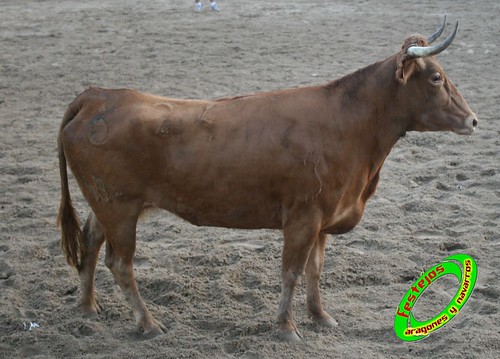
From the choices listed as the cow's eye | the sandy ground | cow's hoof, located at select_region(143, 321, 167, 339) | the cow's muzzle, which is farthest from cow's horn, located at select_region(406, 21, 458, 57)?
cow's hoof, located at select_region(143, 321, 167, 339)

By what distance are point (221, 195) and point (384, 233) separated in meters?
2.12

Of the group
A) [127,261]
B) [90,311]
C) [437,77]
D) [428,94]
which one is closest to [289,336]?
[127,261]

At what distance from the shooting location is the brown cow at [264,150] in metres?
4.77

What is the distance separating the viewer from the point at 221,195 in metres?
4.86

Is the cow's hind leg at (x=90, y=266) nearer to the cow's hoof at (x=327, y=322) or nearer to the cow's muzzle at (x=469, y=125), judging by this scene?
→ the cow's hoof at (x=327, y=322)

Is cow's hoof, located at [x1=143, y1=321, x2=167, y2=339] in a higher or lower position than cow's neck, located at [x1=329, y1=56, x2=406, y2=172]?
lower

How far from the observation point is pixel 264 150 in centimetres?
476

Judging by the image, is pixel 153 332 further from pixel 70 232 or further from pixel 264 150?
pixel 264 150

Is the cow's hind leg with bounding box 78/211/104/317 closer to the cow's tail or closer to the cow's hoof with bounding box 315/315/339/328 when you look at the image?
the cow's tail

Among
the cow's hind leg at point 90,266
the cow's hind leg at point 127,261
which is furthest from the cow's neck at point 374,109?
the cow's hind leg at point 90,266

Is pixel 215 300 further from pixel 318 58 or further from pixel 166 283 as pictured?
pixel 318 58

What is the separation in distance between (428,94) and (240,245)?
2.17 meters

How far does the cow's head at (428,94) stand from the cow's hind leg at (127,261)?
1810mm

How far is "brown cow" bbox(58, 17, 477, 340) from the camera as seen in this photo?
4766 millimetres
